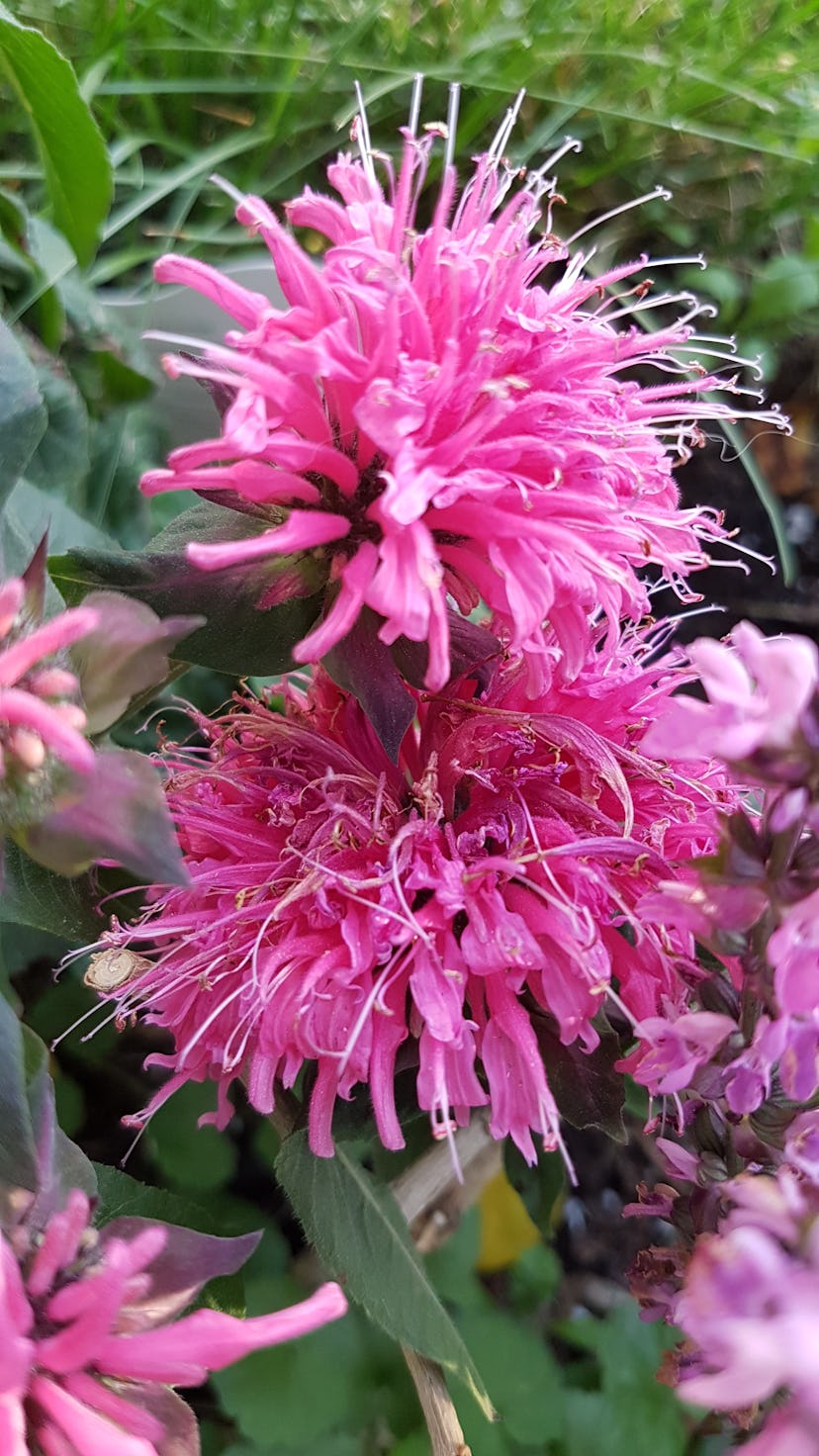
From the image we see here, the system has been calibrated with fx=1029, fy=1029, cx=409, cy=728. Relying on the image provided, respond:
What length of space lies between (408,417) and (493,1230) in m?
0.54

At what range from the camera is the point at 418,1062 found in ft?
0.97

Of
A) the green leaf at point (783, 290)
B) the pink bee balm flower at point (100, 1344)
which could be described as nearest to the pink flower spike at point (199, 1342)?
the pink bee balm flower at point (100, 1344)

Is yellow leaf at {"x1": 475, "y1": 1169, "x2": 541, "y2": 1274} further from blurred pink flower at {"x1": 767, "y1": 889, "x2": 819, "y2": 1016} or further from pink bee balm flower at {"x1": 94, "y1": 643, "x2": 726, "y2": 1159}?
blurred pink flower at {"x1": 767, "y1": 889, "x2": 819, "y2": 1016}

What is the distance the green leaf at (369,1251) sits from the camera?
297mm

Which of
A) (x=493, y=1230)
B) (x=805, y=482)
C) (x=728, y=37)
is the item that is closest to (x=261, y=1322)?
(x=493, y=1230)

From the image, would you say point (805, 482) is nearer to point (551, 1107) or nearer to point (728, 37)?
point (728, 37)

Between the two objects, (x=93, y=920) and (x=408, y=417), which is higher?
(x=408, y=417)

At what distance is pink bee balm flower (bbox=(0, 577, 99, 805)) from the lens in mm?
193

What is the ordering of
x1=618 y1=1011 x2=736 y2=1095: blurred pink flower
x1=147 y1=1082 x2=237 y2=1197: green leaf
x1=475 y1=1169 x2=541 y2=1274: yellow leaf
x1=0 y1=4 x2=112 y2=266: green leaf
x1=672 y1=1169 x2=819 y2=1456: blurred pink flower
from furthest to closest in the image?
x1=475 y1=1169 x2=541 y2=1274: yellow leaf → x1=147 y1=1082 x2=237 y2=1197: green leaf → x1=0 y1=4 x2=112 y2=266: green leaf → x1=618 y1=1011 x2=736 y2=1095: blurred pink flower → x1=672 y1=1169 x2=819 y2=1456: blurred pink flower

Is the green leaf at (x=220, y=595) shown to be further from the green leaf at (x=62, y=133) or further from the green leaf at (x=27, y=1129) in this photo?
the green leaf at (x=62, y=133)

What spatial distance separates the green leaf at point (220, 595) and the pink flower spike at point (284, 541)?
0.02m

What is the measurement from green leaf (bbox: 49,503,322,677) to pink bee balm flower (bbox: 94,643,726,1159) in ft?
0.16

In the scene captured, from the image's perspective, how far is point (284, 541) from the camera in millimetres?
237

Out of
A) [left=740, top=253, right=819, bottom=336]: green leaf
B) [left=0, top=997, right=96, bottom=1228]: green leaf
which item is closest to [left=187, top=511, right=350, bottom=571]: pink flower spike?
[left=0, top=997, right=96, bottom=1228]: green leaf
